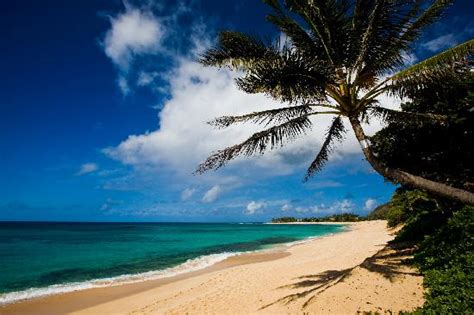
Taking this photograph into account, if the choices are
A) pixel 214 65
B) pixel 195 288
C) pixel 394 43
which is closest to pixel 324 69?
pixel 394 43

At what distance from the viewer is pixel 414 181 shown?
5926mm

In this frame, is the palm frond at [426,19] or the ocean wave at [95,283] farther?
the ocean wave at [95,283]

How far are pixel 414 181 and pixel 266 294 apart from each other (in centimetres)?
577

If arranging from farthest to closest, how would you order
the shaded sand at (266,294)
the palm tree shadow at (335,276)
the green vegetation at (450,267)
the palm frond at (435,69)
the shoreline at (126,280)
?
the shoreline at (126,280), the palm tree shadow at (335,276), the shaded sand at (266,294), the palm frond at (435,69), the green vegetation at (450,267)

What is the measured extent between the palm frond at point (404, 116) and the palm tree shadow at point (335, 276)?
402 cm

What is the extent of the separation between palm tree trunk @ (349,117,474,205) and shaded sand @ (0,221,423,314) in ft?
8.29

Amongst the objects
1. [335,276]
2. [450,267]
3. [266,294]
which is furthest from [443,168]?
[266,294]

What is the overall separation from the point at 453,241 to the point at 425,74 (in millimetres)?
4091

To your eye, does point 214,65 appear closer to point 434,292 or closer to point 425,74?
point 425,74

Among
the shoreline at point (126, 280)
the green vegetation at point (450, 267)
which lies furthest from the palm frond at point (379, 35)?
the shoreline at point (126, 280)

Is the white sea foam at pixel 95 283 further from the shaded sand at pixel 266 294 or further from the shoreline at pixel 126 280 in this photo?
the shaded sand at pixel 266 294

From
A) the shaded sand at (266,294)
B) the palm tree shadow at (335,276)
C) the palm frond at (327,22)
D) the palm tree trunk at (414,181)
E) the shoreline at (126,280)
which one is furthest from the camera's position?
the shoreline at (126,280)

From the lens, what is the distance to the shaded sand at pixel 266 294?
7535 mm

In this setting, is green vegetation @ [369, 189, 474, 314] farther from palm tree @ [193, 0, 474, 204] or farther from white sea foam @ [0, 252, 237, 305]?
white sea foam @ [0, 252, 237, 305]
